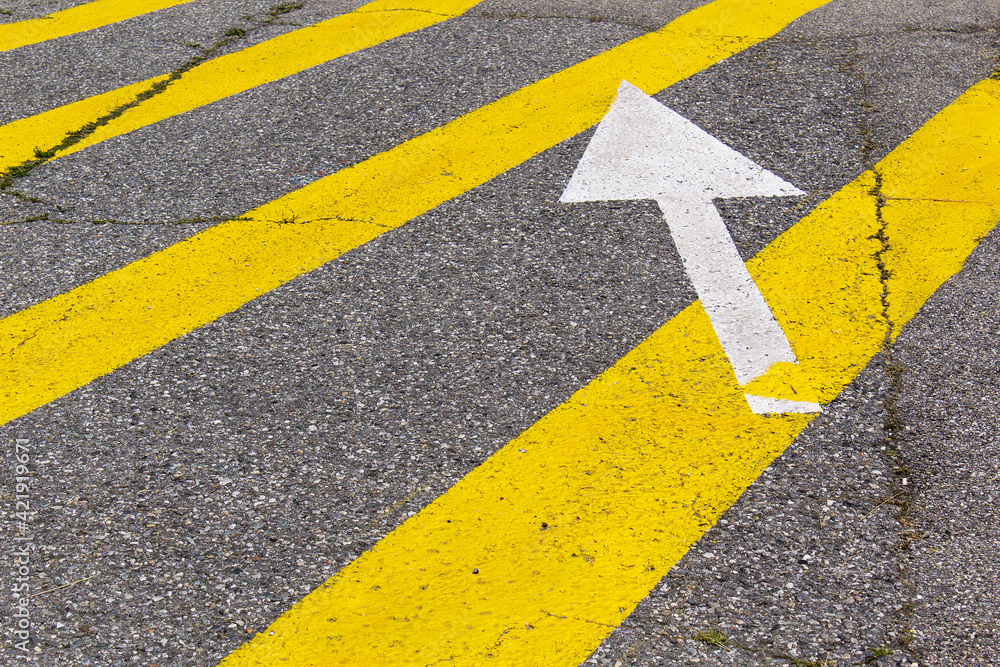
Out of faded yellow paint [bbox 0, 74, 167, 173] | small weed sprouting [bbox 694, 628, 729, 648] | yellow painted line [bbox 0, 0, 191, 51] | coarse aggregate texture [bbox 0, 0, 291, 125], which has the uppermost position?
yellow painted line [bbox 0, 0, 191, 51]

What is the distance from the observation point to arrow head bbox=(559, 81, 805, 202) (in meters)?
3.55

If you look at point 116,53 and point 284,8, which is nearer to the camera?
point 116,53

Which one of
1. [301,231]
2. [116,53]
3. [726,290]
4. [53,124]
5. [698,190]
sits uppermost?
[116,53]

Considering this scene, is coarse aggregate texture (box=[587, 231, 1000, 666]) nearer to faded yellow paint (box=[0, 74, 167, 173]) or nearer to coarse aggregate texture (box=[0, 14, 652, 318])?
coarse aggregate texture (box=[0, 14, 652, 318])

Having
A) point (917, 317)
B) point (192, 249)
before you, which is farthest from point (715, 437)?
point (192, 249)

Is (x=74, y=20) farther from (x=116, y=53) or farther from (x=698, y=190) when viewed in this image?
(x=698, y=190)

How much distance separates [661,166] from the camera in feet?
12.2

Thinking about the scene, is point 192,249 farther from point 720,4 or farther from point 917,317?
point 720,4

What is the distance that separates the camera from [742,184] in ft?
11.7

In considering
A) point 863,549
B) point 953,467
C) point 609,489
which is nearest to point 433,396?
A: point 609,489

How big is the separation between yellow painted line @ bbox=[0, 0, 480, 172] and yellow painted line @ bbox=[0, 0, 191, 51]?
959 millimetres

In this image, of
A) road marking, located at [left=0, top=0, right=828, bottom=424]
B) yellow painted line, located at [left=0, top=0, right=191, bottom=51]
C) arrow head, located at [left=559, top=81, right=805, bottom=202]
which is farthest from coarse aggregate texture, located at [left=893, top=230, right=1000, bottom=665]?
yellow painted line, located at [left=0, top=0, right=191, bottom=51]

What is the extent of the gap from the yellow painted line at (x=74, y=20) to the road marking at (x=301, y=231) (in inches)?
98.7

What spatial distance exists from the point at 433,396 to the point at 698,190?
1587 mm
